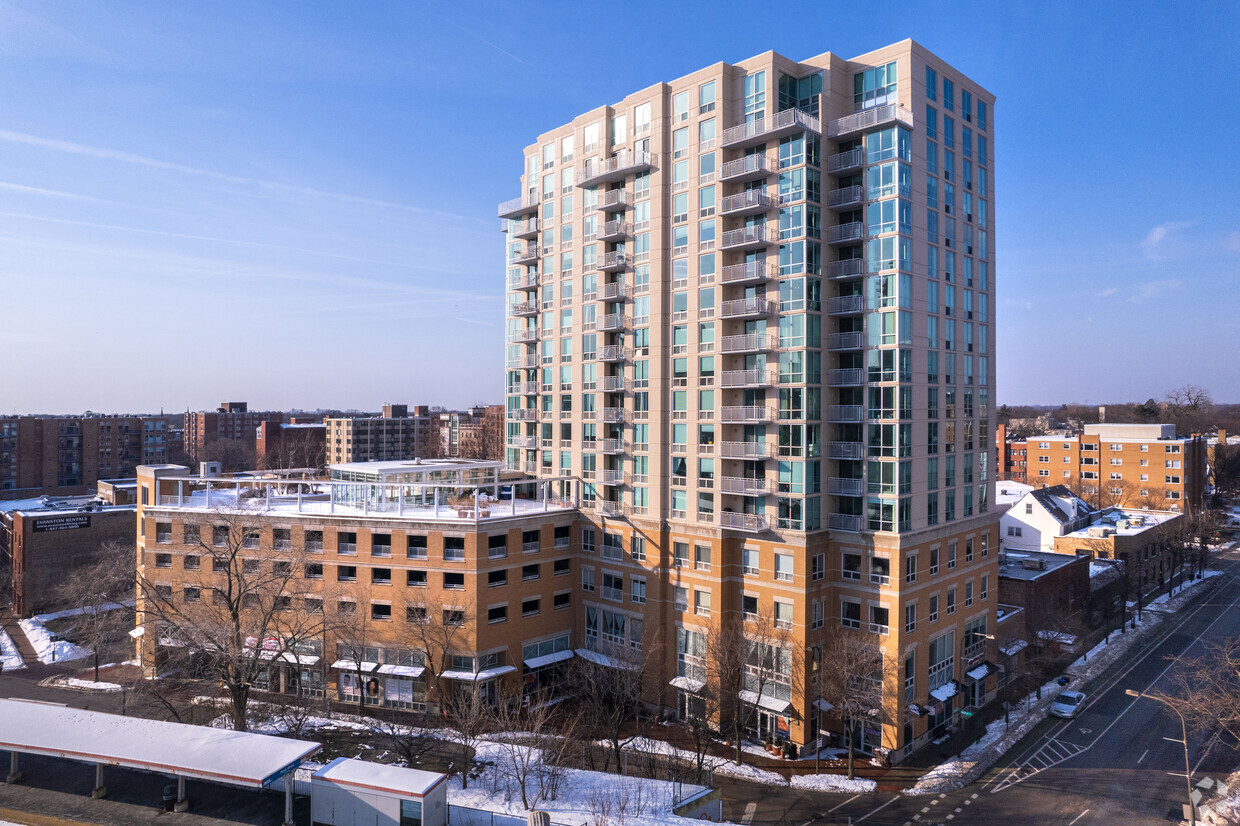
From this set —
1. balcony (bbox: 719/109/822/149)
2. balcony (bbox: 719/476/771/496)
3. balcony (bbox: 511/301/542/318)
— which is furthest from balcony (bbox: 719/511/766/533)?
balcony (bbox: 511/301/542/318)

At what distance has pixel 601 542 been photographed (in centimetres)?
5431

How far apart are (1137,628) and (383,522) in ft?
232

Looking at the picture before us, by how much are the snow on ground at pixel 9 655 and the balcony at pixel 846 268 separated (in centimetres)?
7082

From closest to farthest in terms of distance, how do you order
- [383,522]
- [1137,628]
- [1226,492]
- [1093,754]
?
[1093,754] < [383,522] < [1137,628] < [1226,492]

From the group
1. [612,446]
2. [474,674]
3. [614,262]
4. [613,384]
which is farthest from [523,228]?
[474,674]

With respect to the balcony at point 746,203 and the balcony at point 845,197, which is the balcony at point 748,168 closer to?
the balcony at point 746,203

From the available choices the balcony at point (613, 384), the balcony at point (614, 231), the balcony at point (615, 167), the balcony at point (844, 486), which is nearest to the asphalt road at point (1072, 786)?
the balcony at point (844, 486)

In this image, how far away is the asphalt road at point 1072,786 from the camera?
120 ft

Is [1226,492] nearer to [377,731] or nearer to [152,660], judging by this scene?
[377,731]

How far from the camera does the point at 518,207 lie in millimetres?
63156

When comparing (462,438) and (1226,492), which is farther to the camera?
(462,438)

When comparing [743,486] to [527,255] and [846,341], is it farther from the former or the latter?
[527,255]

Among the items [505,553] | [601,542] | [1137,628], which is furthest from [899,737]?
[1137,628]

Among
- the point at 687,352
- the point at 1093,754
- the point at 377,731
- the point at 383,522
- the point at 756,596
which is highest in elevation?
the point at 687,352
